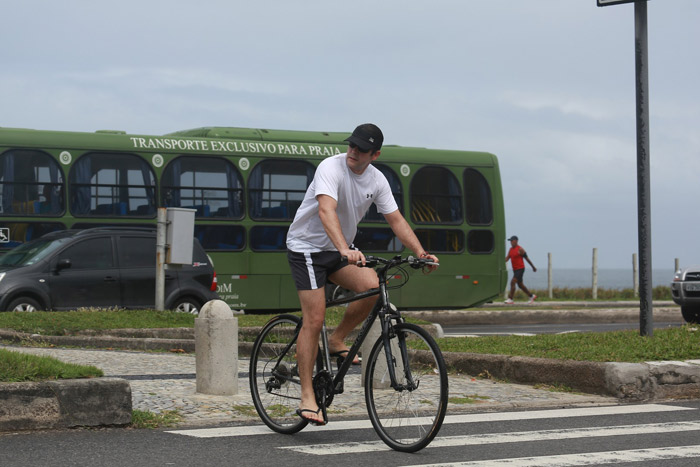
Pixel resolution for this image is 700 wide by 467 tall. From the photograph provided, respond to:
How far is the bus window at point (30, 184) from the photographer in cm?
1869

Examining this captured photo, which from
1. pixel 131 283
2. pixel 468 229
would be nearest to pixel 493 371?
pixel 131 283

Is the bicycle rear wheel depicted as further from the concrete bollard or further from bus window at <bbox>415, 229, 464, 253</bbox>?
bus window at <bbox>415, 229, 464, 253</bbox>

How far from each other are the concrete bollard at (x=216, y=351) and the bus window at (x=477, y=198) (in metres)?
15.8

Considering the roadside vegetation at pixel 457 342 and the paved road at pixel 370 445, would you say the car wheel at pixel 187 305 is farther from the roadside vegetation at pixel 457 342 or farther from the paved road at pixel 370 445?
the paved road at pixel 370 445

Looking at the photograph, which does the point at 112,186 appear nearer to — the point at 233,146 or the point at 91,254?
the point at 233,146

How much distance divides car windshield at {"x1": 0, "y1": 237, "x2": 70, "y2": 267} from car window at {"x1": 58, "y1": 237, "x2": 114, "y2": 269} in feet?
0.62

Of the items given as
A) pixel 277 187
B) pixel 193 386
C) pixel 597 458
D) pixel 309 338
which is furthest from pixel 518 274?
pixel 597 458

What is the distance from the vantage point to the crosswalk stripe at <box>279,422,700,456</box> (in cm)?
618

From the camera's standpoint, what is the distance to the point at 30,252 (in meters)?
16.5

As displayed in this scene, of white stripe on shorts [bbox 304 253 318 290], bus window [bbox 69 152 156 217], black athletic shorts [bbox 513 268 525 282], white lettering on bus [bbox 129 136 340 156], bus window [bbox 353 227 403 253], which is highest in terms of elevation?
white lettering on bus [bbox 129 136 340 156]

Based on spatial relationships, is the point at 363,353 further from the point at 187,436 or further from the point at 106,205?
the point at 106,205

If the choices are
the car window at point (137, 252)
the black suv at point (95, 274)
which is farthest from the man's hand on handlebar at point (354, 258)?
the car window at point (137, 252)

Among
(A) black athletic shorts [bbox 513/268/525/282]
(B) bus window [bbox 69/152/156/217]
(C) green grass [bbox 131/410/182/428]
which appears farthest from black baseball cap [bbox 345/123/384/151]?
(A) black athletic shorts [bbox 513/268/525/282]

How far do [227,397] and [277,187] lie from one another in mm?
13677
